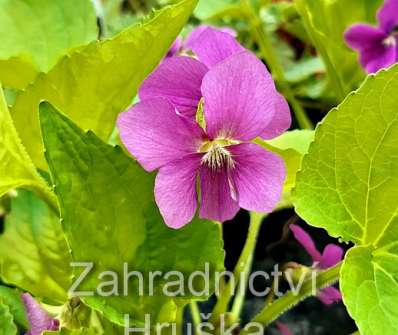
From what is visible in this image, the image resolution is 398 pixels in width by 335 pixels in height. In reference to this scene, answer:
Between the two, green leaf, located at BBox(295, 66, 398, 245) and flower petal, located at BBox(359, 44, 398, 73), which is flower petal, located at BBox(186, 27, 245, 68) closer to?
green leaf, located at BBox(295, 66, 398, 245)

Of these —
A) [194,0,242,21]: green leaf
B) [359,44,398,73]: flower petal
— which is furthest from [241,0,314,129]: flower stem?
[359,44,398,73]: flower petal

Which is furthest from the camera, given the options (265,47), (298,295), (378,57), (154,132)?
(265,47)

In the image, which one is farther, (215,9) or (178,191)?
(215,9)

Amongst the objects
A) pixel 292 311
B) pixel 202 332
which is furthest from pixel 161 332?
pixel 292 311

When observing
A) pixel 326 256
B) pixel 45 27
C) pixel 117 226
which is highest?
pixel 45 27

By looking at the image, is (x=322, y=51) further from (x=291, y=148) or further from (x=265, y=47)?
(x=291, y=148)

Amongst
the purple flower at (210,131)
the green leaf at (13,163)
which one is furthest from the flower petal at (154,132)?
the green leaf at (13,163)

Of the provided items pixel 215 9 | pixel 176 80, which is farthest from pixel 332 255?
pixel 215 9
